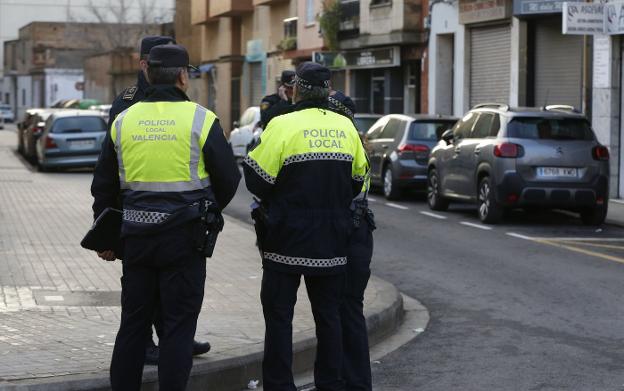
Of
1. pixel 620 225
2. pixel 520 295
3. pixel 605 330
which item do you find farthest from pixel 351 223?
pixel 620 225

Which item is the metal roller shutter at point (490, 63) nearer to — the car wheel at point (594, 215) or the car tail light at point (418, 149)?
the car tail light at point (418, 149)

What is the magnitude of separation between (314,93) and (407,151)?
1599 centimetres

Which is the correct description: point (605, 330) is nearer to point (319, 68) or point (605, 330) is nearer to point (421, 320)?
point (421, 320)

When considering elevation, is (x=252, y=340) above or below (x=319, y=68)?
below

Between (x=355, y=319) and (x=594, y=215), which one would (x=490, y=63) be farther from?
(x=355, y=319)

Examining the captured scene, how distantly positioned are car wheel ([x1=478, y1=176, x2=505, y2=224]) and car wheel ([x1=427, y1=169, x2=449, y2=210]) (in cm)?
182

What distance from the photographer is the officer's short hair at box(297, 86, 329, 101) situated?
696 cm

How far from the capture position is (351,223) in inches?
278

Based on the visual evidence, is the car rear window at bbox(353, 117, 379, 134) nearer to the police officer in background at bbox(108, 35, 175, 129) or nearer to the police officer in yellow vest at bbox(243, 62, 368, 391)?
the police officer in background at bbox(108, 35, 175, 129)

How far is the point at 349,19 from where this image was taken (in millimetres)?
38438

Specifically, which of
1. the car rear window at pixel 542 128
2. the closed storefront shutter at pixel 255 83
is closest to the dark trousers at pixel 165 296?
the car rear window at pixel 542 128

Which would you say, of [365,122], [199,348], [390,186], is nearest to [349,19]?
[365,122]

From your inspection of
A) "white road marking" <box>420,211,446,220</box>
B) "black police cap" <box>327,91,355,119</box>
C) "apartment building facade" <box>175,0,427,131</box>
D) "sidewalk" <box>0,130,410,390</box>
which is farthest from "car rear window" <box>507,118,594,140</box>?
"apartment building facade" <box>175,0,427,131</box>

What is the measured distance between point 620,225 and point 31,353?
1249cm
